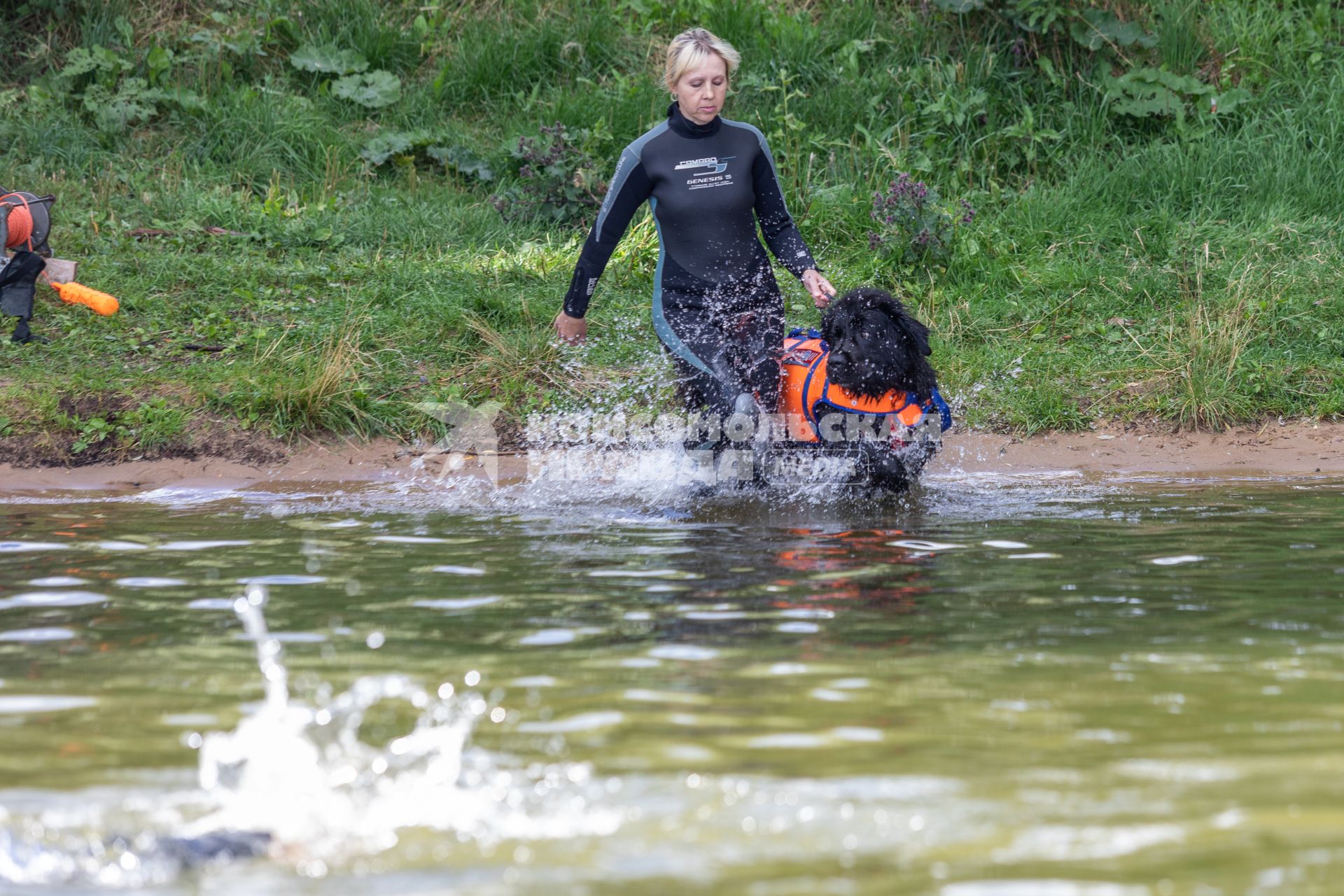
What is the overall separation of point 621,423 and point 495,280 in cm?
175

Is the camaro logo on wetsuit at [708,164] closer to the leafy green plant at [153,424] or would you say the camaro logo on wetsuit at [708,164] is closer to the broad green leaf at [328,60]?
the leafy green plant at [153,424]

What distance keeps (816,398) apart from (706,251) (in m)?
0.83

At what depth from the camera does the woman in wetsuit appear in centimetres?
629

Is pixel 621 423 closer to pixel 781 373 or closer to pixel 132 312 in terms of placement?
pixel 781 373

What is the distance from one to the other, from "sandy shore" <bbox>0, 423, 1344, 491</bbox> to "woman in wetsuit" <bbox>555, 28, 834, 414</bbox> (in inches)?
60.8

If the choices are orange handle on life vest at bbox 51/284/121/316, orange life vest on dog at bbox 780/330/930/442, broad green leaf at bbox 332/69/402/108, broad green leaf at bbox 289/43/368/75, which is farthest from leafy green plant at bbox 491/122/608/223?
orange life vest on dog at bbox 780/330/930/442

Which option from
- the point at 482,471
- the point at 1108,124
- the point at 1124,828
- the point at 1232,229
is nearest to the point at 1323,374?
the point at 1232,229

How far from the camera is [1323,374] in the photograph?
8.20 meters

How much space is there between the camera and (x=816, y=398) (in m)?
6.18

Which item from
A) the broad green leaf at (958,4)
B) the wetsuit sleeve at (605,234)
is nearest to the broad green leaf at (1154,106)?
the broad green leaf at (958,4)

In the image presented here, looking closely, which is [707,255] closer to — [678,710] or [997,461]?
[997,461]

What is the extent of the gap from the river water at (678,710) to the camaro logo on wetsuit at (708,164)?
1588mm

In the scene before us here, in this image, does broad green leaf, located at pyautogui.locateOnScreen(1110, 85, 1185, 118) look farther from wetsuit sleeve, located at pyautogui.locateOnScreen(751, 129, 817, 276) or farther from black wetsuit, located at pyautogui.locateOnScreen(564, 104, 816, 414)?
black wetsuit, located at pyautogui.locateOnScreen(564, 104, 816, 414)

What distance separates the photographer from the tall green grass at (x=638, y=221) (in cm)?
823
